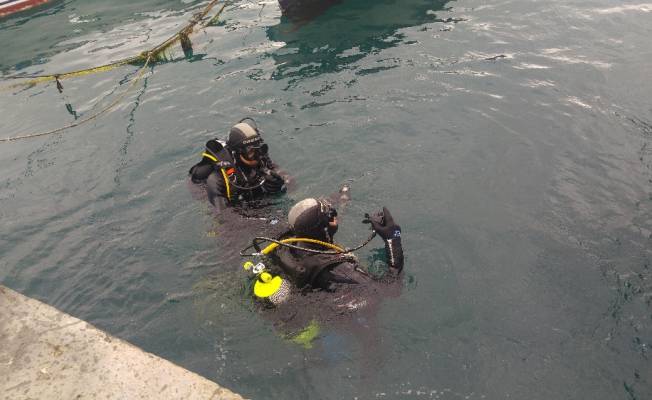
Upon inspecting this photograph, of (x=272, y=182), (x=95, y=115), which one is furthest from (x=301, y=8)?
(x=272, y=182)

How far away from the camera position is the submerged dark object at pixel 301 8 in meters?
15.5

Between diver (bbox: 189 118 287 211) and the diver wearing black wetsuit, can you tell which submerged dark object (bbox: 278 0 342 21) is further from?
the diver wearing black wetsuit

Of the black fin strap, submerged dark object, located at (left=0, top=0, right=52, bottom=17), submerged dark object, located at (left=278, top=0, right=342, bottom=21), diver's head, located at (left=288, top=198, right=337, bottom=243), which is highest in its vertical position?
submerged dark object, located at (left=0, top=0, right=52, bottom=17)

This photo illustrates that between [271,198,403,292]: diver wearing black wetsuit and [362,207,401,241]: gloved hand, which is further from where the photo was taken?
[362,207,401,241]: gloved hand

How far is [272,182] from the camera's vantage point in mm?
7332

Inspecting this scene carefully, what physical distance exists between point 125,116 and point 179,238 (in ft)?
19.1

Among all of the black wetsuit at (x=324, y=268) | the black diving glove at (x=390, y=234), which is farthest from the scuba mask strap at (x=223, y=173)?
the black diving glove at (x=390, y=234)

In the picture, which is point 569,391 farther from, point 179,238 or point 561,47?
point 561,47

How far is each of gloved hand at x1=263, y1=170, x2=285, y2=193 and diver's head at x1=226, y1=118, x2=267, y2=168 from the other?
1.35ft

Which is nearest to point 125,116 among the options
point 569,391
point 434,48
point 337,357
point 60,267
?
point 60,267

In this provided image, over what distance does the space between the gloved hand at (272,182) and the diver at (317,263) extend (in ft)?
6.22

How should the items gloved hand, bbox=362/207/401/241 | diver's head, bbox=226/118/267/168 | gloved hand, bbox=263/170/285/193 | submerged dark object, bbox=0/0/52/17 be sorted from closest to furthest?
gloved hand, bbox=362/207/401/241, diver's head, bbox=226/118/267/168, gloved hand, bbox=263/170/285/193, submerged dark object, bbox=0/0/52/17

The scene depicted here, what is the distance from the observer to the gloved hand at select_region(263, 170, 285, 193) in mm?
7320

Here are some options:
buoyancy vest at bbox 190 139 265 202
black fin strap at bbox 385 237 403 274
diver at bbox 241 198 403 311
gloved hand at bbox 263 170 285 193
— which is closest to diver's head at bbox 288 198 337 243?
diver at bbox 241 198 403 311
